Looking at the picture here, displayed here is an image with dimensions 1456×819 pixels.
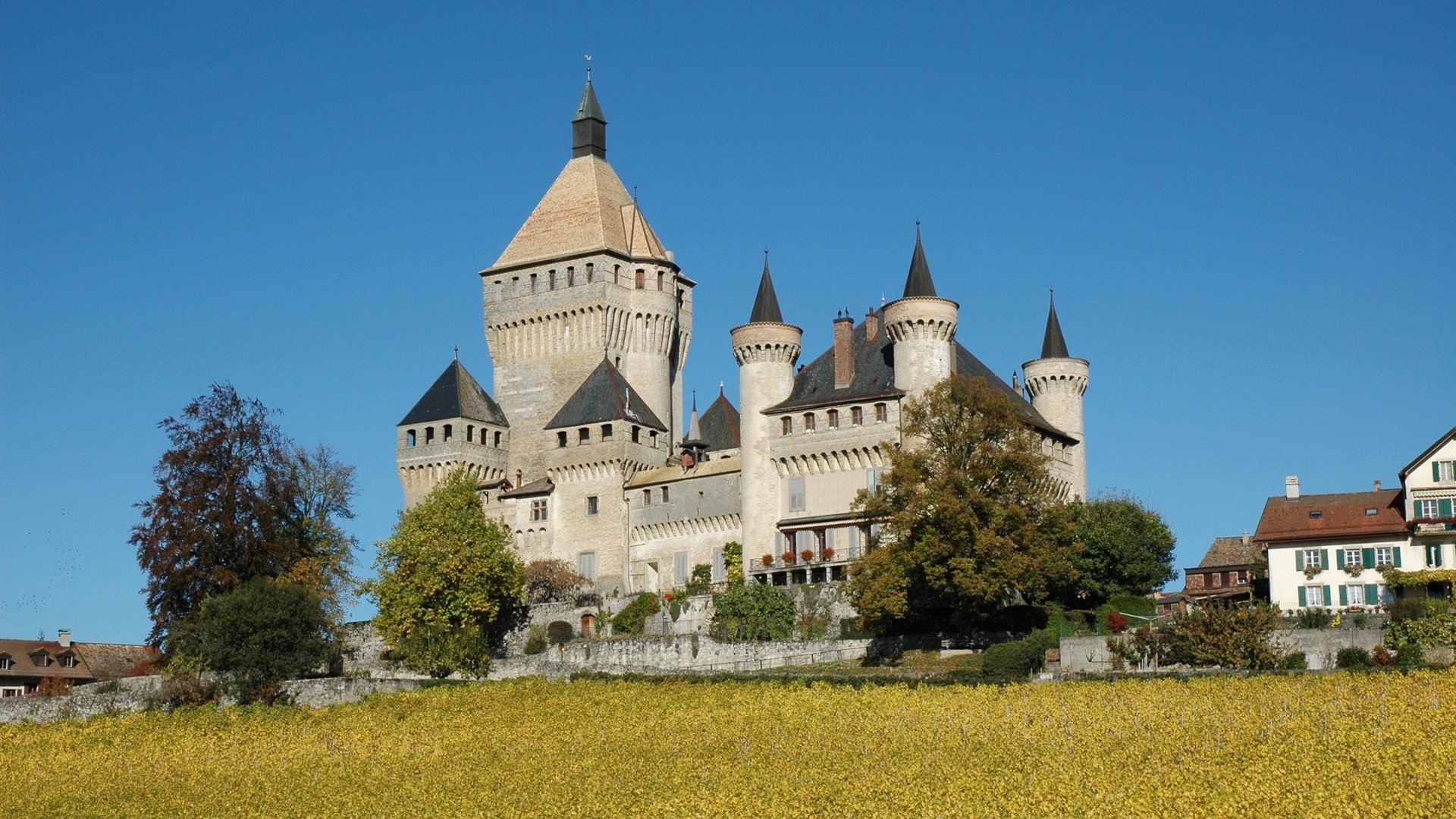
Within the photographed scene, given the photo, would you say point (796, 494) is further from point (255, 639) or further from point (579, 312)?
point (255, 639)

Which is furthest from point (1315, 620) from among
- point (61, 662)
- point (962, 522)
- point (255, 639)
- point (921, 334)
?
point (61, 662)

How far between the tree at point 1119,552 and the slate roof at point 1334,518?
13.3ft

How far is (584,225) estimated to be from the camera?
8844 centimetres

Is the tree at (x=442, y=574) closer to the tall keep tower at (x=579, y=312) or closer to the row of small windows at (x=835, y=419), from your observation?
the tall keep tower at (x=579, y=312)

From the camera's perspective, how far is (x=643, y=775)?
42156 mm

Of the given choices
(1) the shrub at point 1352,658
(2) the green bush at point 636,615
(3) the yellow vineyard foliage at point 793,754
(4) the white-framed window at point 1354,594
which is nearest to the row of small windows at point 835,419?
(2) the green bush at point 636,615

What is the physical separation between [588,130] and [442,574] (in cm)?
2867

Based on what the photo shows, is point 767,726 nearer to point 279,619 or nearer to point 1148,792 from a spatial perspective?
point 1148,792

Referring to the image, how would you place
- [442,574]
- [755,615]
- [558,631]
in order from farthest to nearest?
[558,631], [442,574], [755,615]

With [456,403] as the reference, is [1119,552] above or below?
below

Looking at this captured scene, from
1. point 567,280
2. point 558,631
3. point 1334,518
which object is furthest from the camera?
point 567,280

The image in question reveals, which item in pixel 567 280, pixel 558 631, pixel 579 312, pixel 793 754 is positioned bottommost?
pixel 793 754

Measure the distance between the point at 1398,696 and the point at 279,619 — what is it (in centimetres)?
3777

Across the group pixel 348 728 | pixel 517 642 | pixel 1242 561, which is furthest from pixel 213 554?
pixel 1242 561
